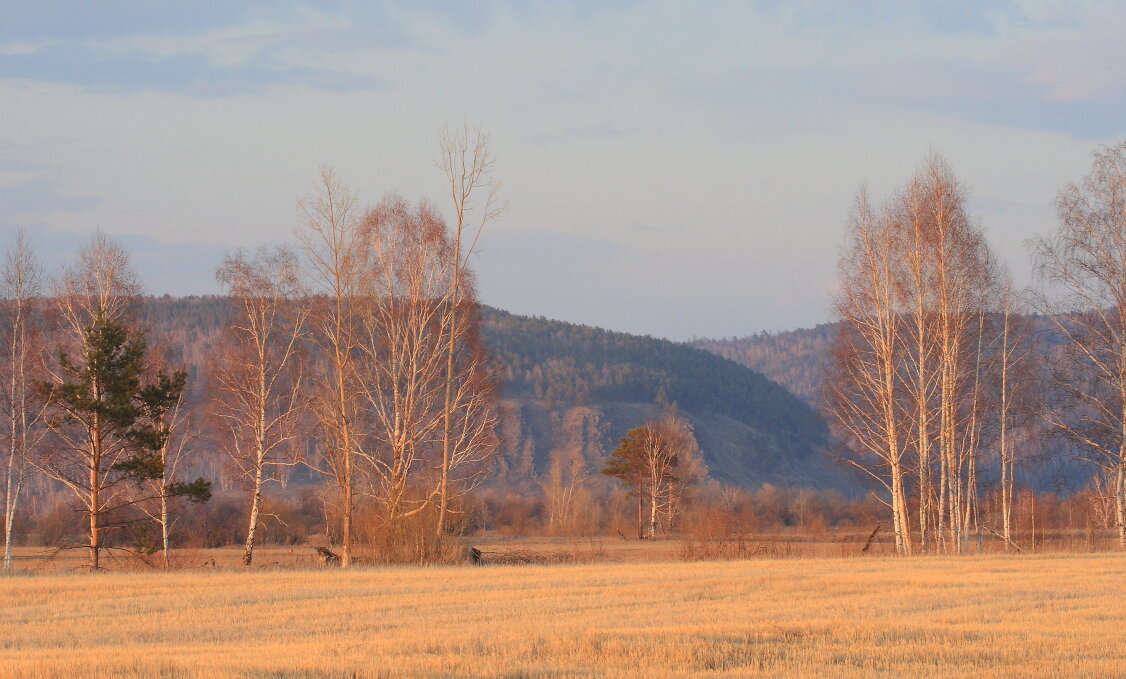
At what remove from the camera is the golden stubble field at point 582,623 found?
1125 cm

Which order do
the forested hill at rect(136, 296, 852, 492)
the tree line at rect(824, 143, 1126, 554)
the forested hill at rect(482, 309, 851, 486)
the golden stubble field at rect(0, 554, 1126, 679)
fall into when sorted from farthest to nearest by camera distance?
the forested hill at rect(482, 309, 851, 486)
the forested hill at rect(136, 296, 852, 492)
the tree line at rect(824, 143, 1126, 554)
the golden stubble field at rect(0, 554, 1126, 679)

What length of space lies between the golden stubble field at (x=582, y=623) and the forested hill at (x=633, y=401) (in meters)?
122

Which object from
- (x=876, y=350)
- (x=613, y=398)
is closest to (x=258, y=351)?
(x=876, y=350)

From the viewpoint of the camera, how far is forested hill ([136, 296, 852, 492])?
150 metres

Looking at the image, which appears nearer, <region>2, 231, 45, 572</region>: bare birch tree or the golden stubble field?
the golden stubble field

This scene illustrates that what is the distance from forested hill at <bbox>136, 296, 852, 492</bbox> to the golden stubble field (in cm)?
11489

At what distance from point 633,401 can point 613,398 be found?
334 cm

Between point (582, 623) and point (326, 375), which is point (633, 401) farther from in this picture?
point (582, 623)

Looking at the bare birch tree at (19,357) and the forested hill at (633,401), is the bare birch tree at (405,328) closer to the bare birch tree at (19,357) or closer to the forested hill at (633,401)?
the bare birch tree at (19,357)

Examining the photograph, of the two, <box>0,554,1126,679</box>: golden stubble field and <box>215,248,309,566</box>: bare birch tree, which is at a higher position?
<box>215,248,309,566</box>: bare birch tree

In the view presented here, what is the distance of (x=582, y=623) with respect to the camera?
1520 cm

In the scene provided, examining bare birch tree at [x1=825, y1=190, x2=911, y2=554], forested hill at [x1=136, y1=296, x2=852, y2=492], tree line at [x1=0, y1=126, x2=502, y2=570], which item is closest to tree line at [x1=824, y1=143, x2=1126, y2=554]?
bare birch tree at [x1=825, y1=190, x2=911, y2=554]

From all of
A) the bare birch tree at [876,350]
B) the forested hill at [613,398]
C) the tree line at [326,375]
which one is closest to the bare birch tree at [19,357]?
the tree line at [326,375]

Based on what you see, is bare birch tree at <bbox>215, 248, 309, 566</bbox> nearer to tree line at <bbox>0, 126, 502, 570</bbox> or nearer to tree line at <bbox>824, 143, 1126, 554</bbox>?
tree line at <bbox>0, 126, 502, 570</bbox>
